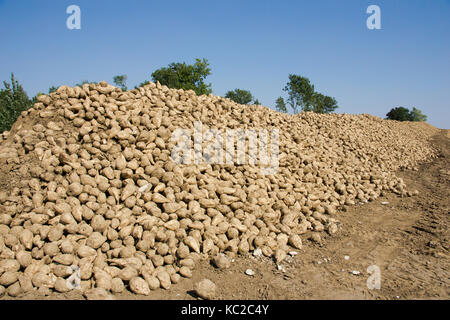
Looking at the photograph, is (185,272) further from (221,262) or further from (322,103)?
(322,103)

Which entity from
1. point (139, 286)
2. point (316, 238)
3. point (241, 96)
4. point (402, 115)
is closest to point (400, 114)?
point (402, 115)

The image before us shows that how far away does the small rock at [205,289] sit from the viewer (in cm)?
312

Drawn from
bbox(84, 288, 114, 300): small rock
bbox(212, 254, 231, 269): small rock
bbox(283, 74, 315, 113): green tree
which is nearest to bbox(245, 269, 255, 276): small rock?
bbox(212, 254, 231, 269): small rock

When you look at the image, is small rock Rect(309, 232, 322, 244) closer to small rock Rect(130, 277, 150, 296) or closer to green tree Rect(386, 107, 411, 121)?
small rock Rect(130, 277, 150, 296)

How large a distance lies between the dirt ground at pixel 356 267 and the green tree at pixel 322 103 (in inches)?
938

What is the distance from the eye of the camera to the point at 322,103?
29.0 meters

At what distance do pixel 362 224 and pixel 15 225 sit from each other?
5.60 metres

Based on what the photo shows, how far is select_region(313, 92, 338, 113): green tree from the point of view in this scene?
2825 cm

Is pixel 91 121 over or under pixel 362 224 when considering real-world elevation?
over

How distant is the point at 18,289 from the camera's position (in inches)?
115

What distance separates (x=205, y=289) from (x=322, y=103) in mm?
28873

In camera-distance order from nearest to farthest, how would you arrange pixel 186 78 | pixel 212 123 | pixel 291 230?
pixel 291 230, pixel 212 123, pixel 186 78
